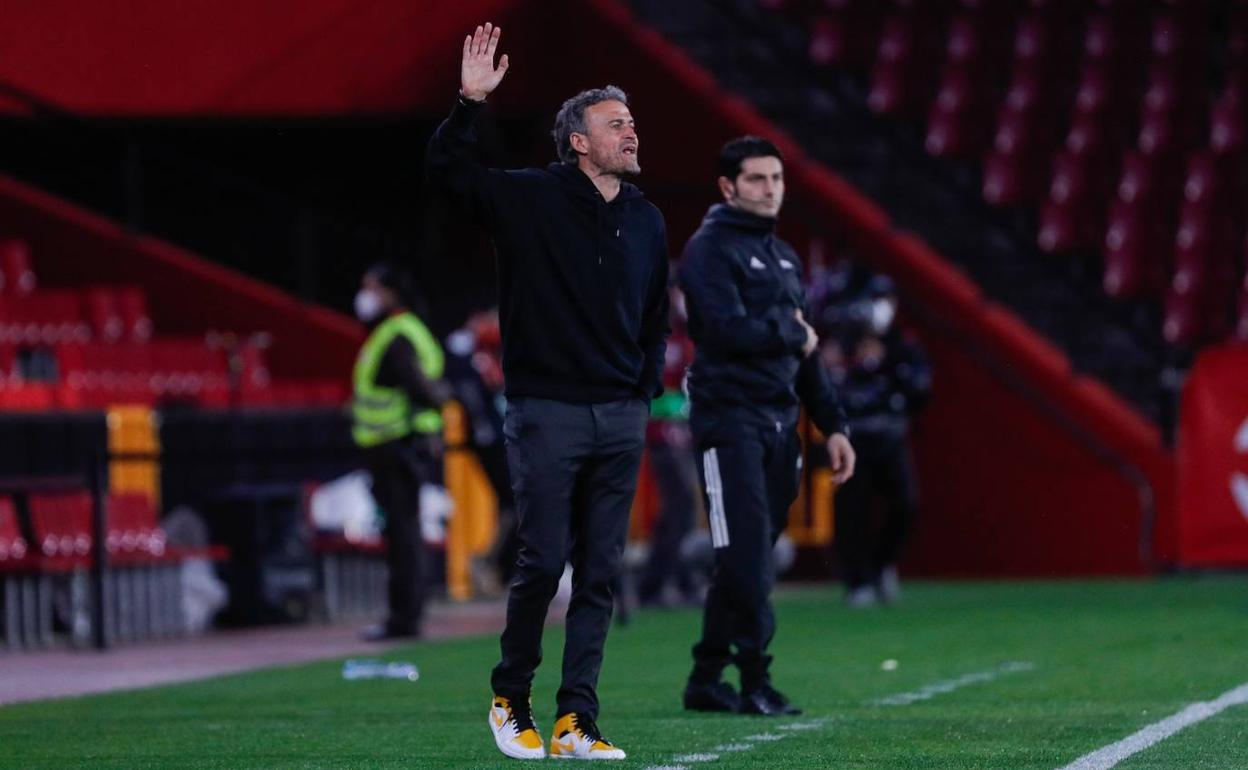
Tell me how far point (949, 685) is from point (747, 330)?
1.99 metres

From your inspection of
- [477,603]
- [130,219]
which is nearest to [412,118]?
[130,219]

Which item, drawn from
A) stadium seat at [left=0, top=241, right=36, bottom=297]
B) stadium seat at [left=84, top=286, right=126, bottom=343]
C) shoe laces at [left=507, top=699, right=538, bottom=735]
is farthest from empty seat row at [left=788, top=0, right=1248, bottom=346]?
shoe laces at [left=507, top=699, right=538, bottom=735]

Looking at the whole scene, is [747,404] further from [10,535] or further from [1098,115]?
[1098,115]

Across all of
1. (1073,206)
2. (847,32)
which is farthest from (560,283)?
(847,32)

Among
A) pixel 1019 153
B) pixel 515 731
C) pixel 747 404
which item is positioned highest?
pixel 1019 153

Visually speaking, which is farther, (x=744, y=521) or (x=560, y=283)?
(x=744, y=521)

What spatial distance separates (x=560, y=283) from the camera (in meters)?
7.06

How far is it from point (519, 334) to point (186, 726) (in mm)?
2281

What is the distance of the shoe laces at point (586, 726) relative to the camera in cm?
699

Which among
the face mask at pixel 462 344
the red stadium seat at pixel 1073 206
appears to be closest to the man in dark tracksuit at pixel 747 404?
the face mask at pixel 462 344

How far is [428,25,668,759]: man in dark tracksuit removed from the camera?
700 cm

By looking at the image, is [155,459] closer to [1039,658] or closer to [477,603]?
[477,603]

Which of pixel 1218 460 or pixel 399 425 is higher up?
pixel 399 425

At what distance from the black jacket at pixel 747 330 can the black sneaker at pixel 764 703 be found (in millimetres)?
889
